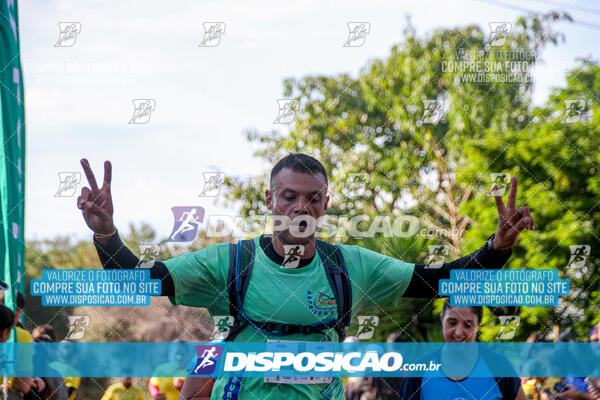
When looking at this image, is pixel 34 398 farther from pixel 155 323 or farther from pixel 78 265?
pixel 78 265

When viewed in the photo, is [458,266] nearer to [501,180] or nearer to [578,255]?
[578,255]

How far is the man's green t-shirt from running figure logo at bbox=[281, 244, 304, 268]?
0.03m

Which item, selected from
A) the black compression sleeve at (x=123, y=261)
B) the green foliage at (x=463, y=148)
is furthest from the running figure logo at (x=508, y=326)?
the black compression sleeve at (x=123, y=261)

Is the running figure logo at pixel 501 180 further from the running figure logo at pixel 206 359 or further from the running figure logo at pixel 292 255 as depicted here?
the running figure logo at pixel 292 255

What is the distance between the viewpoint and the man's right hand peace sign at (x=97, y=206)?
9.43 ft

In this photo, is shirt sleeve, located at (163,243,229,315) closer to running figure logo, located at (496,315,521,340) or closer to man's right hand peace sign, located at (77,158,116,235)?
man's right hand peace sign, located at (77,158,116,235)

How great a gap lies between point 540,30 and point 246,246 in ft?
23.1

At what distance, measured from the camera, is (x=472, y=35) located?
8.90 m

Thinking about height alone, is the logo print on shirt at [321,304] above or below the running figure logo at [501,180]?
below

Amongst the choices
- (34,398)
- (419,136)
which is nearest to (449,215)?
(419,136)

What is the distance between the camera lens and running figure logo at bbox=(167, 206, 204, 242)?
5.32 meters

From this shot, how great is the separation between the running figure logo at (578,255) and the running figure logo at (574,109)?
138cm

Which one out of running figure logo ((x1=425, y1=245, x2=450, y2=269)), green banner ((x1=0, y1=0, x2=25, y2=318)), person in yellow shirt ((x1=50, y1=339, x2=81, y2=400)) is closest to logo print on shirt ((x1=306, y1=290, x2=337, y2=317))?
person in yellow shirt ((x1=50, y1=339, x2=81, y2=400))

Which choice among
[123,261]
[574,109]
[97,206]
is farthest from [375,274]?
[574,109]
